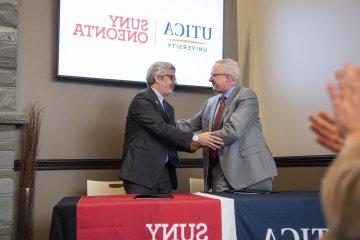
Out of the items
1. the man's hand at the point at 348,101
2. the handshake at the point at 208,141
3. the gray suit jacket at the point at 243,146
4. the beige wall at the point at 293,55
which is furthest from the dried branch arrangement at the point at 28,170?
the man's hand at the point at 348,101

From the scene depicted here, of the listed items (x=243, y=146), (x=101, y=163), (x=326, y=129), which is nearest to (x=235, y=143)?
(x=243, y=146)

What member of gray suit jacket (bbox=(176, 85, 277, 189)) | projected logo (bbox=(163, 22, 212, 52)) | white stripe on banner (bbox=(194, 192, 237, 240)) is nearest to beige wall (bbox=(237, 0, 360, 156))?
projected logo (bbox=(163, 22, 212, 52))

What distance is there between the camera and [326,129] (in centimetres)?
86

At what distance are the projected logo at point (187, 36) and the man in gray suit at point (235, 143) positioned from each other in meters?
1.02

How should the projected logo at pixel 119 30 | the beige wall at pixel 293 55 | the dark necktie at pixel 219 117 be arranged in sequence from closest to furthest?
the dark necktie at pixel 219 117 < the beige wall at pixel 293 55 < the projected logo at pixel 119 30

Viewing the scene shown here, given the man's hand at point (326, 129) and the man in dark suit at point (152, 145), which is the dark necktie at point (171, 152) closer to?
the man in dark suit at point (152, 145)

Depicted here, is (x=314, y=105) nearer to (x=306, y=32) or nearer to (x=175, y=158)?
(x=306, y=32)

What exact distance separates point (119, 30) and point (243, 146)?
162 centimetres

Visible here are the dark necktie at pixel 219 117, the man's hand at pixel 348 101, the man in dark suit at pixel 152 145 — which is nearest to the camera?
the man's hand at pixel 348 101

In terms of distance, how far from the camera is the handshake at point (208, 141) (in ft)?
8.56

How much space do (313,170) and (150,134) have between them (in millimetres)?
1317

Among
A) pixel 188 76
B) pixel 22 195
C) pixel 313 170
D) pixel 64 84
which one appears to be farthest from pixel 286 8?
pixel 22 195

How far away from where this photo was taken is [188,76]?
12.8 ft

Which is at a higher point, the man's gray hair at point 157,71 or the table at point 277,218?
the man's gray hair at point 157,71
